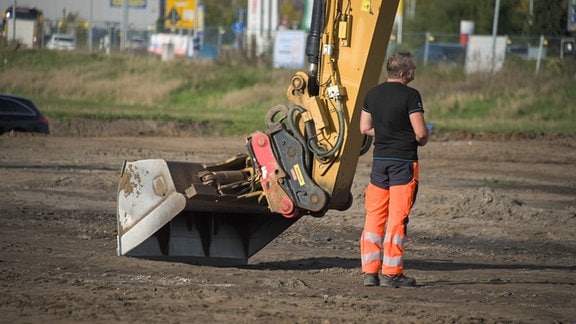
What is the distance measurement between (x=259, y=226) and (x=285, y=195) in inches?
44.0

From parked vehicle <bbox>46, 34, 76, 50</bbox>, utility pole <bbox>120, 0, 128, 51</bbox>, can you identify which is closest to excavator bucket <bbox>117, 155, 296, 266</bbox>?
utility pole <bbox>120, 0, 128, 51</bbox>

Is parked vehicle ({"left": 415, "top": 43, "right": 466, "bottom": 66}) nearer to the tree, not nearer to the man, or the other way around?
the tree

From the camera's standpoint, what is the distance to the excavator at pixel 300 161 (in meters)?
9.81

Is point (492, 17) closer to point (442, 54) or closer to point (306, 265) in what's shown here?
point (442, 54)

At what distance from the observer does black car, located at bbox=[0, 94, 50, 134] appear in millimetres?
27969

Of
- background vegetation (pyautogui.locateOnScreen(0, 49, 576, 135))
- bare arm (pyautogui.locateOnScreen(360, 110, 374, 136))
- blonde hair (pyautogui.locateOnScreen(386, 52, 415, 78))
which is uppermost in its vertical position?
blonde hair (pyautogui.locateOnScreen(386, 52, 415, 78))

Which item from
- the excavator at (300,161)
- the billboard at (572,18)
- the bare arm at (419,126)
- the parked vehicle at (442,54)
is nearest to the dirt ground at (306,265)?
the excavator at (300,161)

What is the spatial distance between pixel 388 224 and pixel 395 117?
88 cm

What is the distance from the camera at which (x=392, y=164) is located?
9445 mm

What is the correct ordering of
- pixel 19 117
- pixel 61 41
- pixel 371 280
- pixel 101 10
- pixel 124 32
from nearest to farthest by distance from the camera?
1. pixel 371 280
2. pixel 19 117
3. pixel 124 32
4. pixel 61 41
5. pixel 101 10

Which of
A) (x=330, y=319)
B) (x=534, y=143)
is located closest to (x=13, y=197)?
(x=330, y=319)

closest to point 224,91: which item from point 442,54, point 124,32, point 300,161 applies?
point 442,54

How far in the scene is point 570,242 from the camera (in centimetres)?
1373

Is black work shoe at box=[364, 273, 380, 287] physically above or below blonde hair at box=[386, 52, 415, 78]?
below
